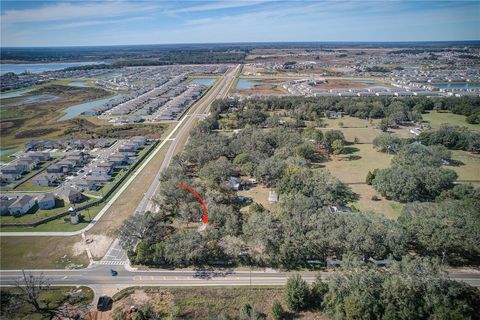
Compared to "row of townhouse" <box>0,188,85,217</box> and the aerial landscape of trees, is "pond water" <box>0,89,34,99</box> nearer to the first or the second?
"row of townhouse" <box>0,188,85,217</box>

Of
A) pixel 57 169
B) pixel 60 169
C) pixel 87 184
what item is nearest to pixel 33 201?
pixel 87 184

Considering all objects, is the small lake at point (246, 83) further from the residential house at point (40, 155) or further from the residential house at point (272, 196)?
the residential house at point (272, 196)

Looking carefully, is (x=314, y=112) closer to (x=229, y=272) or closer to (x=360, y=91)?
(x=360, y=91)

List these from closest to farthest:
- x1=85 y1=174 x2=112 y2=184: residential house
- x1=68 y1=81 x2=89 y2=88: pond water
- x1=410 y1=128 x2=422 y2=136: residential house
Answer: x1=85 y1=174 x2=112 y2=184: residential house, x1=410 y1=128 x2=422 y2=136: residential house, x1=68 y1=81 x2=89 y2=88: pond water

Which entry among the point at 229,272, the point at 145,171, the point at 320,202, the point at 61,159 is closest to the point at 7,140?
the point at 61,159

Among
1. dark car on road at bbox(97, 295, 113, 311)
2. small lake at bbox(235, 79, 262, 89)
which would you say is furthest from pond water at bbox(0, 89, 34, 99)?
dark car on road at bbox(97, 295, 113, 311)

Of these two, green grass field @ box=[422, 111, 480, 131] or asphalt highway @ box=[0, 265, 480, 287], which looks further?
green grass field @ box=[422, 111, 480, 131]
